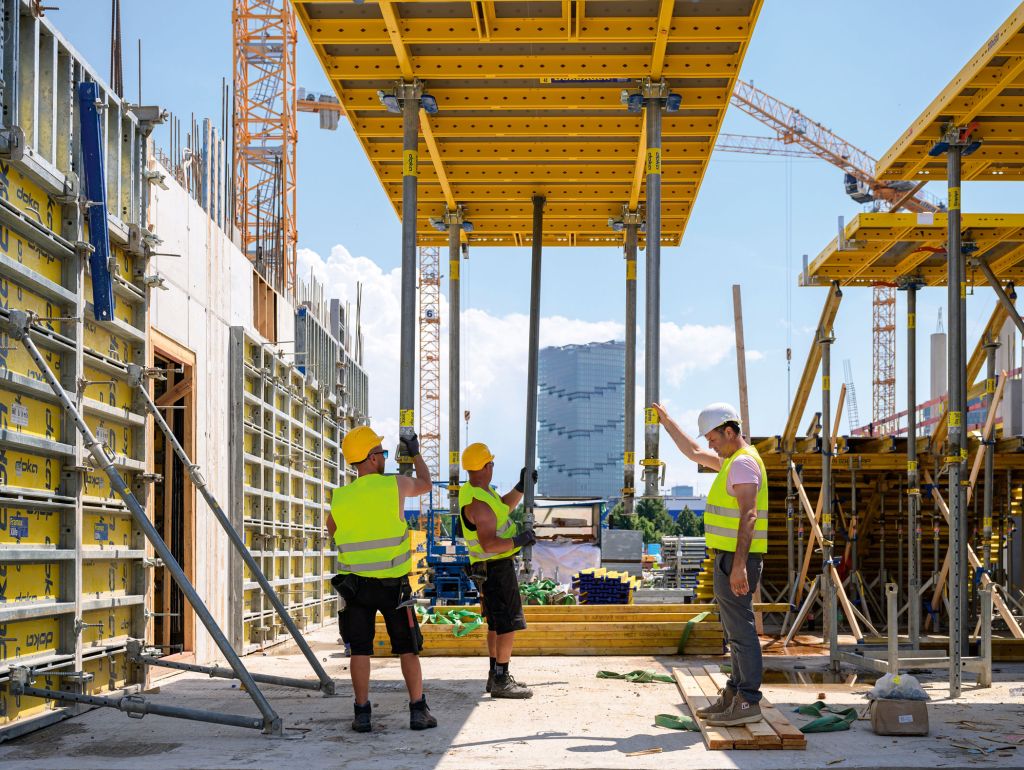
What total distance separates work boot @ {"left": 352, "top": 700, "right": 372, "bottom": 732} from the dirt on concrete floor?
0.10 m

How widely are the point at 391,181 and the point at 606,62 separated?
374 cm

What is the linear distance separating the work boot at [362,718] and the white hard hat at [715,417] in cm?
295

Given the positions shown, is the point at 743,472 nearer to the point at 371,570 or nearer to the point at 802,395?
the point at 371,570

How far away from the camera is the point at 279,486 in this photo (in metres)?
16.7

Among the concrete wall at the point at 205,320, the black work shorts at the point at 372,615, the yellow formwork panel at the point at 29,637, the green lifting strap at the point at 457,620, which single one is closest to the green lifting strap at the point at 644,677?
the green lifting strap at the point at 457,620

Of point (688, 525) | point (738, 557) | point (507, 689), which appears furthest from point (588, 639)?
point (688, 525)

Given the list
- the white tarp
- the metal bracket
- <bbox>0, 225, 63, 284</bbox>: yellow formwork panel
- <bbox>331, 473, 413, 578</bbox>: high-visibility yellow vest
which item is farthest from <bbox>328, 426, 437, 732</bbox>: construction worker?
the white tarp

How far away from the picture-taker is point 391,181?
13750 millimetres

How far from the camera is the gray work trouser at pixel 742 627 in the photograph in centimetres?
754

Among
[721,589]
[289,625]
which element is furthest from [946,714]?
[289,625]

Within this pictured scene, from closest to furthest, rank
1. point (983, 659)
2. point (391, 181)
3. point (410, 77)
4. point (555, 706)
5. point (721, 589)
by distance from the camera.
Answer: point (721, 589), point (555, 706), point (983, 659), point (410, 77), point (391, 181)

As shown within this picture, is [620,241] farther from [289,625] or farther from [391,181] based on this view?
[289,625]

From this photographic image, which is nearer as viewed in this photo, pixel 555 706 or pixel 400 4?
pixel 555 706

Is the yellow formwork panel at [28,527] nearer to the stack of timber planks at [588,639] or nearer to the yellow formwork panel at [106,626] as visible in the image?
the yellow formwork panel at [106,626]
